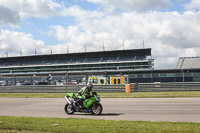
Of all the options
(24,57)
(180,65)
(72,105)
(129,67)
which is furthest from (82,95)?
(24,57)

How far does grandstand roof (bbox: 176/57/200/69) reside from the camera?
46994mm

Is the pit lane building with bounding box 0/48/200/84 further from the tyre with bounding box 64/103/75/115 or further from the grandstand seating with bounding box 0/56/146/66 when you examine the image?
the tyre with bounding box 64/103/75/115

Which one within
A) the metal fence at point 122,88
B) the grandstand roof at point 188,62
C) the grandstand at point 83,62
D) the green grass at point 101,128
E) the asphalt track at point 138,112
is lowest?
the asphalt track at point 138,112

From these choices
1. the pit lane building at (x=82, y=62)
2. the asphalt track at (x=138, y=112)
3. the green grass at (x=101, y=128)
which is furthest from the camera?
the pit lane building at (x=82, y=62)

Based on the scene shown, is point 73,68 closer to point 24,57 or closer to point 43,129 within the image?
point 24,57

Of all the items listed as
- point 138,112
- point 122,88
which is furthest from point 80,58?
point 138,112

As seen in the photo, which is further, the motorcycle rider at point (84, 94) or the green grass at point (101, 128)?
the motorcycle rider at point (84, 94)

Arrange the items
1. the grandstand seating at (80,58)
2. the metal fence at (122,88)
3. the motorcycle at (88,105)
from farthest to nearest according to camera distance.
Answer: the grandstand seating at (80,58) < the metal fence at (122,88) < the motorcycle at (88,105)

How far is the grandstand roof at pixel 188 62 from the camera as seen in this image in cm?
4699

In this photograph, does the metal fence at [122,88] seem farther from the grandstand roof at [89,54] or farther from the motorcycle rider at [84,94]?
the grandstand roof at [89,54]

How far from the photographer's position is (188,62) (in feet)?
159

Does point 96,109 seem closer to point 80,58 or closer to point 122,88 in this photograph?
point 122,88

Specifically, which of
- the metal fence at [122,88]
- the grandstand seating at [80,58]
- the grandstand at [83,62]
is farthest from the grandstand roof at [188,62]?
the metal fence at [122,88]

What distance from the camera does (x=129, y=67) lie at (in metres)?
62.5
